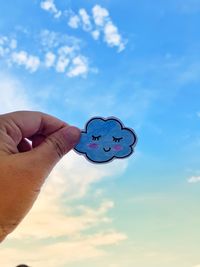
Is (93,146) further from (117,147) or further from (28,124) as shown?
(28,124)

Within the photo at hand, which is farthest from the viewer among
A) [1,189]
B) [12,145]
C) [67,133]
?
[67,133]

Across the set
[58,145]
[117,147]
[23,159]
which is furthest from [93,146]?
[23,159]

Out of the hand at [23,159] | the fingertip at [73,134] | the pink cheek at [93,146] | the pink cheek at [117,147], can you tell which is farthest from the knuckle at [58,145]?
the pink cheek at [117,147]

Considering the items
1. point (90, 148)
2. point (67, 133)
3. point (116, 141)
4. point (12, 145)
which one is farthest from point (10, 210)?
point (116, 141)

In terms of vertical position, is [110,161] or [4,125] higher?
[110,161]

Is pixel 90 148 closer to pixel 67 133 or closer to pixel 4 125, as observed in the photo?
pixel 67 133

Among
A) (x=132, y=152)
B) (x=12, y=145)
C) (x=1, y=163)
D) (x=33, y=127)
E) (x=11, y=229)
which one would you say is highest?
(x=132, y=152)

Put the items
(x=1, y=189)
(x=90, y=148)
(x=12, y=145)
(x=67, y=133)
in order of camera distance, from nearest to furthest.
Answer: (x=1, y=189) < (x=12, y=145) < (x=67, y=133) < (x=90, y=148)
